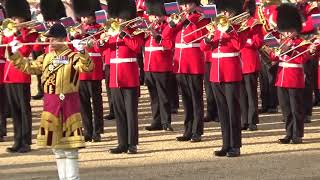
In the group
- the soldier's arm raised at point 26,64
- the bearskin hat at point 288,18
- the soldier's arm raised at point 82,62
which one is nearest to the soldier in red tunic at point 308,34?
the bearskin hat at point 288,18

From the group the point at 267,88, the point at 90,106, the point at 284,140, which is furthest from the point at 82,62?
the point at 267,88

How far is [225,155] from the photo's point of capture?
941 cm

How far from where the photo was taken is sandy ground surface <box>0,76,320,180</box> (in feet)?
27.9

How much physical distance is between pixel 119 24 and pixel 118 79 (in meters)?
0.55

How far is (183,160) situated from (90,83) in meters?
1.68

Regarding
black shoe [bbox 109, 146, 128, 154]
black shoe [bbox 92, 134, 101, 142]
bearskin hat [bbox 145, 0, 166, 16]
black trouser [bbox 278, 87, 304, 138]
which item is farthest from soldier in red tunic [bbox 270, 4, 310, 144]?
black shoe [bbox 92, 134, 101, 142]

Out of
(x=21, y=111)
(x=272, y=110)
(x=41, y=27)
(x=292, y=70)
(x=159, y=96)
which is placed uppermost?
(x=41, y=27)

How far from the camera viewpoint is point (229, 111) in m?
9.34

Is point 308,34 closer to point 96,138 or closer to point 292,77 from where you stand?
point 292,77

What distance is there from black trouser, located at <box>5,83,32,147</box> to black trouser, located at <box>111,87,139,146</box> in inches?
36.4

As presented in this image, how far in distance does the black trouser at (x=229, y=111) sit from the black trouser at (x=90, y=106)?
158 centimetres

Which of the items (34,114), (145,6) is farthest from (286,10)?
(34,114)

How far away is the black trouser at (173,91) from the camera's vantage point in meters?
11.5

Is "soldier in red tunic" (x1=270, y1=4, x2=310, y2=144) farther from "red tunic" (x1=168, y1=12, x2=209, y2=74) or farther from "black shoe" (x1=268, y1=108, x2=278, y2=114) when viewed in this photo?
"black shoe" (x1=268, y1=108, x2=278, y2=114)
